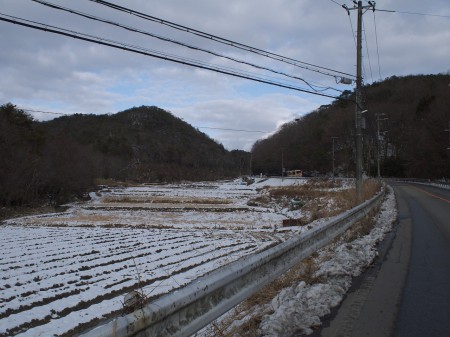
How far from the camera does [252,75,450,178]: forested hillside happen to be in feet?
255

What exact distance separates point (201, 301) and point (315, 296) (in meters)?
2.80

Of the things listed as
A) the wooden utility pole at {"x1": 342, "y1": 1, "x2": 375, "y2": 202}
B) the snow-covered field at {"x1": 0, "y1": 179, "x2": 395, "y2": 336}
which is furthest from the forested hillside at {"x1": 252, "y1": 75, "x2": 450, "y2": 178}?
the snow-covered field at {"x1": 0, "y1": 179, "x2": 395, "y2": 336}

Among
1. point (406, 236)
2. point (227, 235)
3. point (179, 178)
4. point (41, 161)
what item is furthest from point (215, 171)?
point (406, 236)

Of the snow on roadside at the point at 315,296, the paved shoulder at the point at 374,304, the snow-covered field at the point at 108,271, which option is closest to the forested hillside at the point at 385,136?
the snow-covered field at the point at 108,271

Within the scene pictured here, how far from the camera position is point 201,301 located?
361 cm

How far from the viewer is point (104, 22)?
8875 mm

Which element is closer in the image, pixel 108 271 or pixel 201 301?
pixel 201 301

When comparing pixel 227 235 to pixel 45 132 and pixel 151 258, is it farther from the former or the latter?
pixel 45 132

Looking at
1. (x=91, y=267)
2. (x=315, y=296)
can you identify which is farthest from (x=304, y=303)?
(x=91, y=267)

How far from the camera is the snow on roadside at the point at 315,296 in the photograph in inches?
186

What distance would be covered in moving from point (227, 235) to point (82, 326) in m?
16.6

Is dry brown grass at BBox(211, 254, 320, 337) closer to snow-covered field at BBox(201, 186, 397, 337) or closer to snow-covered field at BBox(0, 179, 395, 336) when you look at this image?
snow-covered field at BBox(201, 186, 397, 337)

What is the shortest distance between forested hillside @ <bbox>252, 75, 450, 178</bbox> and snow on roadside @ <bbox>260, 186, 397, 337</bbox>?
6733 centimetres

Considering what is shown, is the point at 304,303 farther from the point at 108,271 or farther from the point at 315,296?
the point at 108,271
